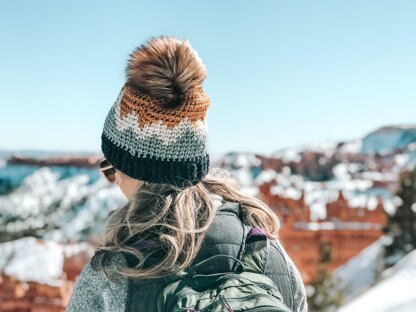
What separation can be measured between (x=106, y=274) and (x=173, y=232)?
17cm

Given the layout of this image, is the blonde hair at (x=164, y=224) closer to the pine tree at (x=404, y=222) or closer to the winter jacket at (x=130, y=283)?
the winter jacket at (x=130, y=283)

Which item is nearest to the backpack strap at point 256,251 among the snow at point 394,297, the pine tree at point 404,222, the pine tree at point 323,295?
the snow at point 394,297

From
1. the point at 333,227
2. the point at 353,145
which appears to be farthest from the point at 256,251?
the point at 353,145

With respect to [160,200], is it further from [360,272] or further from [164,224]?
[360,272]

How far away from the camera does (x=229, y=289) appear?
1229 mm

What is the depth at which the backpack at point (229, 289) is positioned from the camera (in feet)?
3.91

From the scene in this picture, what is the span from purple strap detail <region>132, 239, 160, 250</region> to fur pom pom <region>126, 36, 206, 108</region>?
11.8 inches

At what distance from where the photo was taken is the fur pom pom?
52.8 inches

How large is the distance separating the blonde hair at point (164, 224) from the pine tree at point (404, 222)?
578 inches

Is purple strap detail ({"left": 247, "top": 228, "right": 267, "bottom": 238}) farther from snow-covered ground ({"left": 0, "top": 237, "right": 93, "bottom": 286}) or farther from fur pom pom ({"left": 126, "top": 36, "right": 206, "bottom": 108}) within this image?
snow-covered ground ({"left": 0, "top": 237, "right": 93, "bottom": 286})

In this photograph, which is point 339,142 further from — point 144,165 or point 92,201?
point 144,165

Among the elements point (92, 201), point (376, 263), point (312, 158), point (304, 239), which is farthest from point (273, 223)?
point (92, 201)

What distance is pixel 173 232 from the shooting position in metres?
1.30

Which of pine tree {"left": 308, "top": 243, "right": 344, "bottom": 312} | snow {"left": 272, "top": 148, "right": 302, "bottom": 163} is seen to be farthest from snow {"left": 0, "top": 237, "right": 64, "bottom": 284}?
snow {"left": 272, "top": 148, "right": 302, "bottom": 163}
